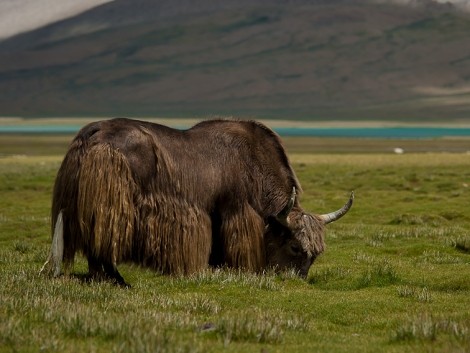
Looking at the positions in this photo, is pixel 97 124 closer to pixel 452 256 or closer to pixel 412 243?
pixel 452 256

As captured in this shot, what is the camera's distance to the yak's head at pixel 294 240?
11.4 m

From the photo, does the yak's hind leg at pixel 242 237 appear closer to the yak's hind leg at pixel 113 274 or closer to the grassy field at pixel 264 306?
the grassy field at pixel 264 306

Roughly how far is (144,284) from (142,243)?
1.53ft

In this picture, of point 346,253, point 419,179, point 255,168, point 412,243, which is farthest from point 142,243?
point 419,179

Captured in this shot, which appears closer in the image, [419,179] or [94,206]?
[94,206]

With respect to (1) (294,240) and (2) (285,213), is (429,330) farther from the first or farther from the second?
(1) (294,240)

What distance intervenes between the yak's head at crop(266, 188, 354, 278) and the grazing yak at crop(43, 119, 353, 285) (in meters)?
0.01

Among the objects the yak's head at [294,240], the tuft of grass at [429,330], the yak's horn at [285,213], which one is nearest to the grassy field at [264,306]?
the tuft of grass at [429,330]

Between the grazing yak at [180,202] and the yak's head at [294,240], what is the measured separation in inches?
0.5

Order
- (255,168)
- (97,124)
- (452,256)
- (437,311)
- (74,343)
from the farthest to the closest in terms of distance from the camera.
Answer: (452,256) < (255,168) < (97,124) < (437,311) < (74,343)

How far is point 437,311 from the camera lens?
874 cm

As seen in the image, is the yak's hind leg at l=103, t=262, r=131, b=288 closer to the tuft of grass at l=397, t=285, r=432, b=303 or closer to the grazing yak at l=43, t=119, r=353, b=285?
the grazing yak at l=43, t=119, r=353, b=285

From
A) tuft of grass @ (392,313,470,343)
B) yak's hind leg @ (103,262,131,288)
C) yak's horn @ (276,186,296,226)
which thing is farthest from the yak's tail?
tuft of grass @ (392,313,470,343)

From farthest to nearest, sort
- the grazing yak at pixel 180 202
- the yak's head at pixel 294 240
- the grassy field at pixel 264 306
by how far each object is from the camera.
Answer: the yak's head at pixel 294 240 < the grazing yak at pixel 180 202 < the grassy field at pixel 264 306
